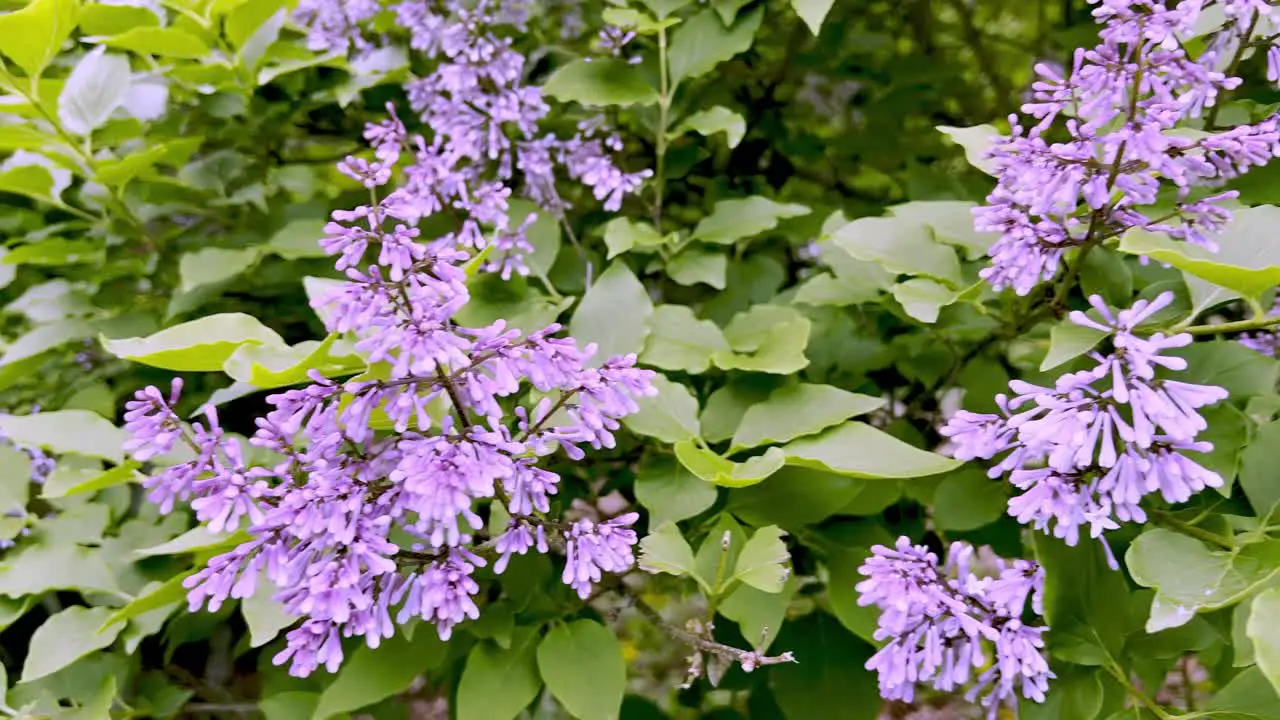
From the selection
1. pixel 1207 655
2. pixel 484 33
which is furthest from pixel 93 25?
pixel 1207 655

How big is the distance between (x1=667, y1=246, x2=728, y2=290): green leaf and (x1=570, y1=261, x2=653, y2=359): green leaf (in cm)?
14

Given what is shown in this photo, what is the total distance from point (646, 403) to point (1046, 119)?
48 cm

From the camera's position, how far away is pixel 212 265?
1219 millimetres

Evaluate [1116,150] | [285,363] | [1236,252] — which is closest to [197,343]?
[285,363]

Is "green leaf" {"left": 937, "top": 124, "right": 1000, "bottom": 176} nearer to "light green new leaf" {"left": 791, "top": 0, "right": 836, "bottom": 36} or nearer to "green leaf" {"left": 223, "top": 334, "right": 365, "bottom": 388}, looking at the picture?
"light green new leaf" {"left": 791, "top": 0, "right": 836, "bottom": 36}

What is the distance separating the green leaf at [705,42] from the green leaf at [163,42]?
2.03ft

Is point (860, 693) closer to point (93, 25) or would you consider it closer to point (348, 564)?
point (348, 564)

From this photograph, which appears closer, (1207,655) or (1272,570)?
(1272,570)

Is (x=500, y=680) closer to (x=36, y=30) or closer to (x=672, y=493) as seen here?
(x=672, y=493)

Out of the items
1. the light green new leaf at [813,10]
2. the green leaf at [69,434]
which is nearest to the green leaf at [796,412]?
the light green new leaf at [813,10]

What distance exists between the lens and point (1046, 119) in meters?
0.80

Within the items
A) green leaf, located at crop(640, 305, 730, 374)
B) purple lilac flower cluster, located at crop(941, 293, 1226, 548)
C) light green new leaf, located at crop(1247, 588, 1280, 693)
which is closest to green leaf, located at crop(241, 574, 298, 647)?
green leaf, located at crop(640, 305, 730, 374)

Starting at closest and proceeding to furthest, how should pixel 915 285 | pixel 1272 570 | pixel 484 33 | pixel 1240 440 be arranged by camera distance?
pixel 1272 570
pixel 1240 440
pixel 915 285
pixel 484 33

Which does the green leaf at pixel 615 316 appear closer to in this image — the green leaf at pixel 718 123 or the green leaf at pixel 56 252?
the green leaf at pixel 718 123
